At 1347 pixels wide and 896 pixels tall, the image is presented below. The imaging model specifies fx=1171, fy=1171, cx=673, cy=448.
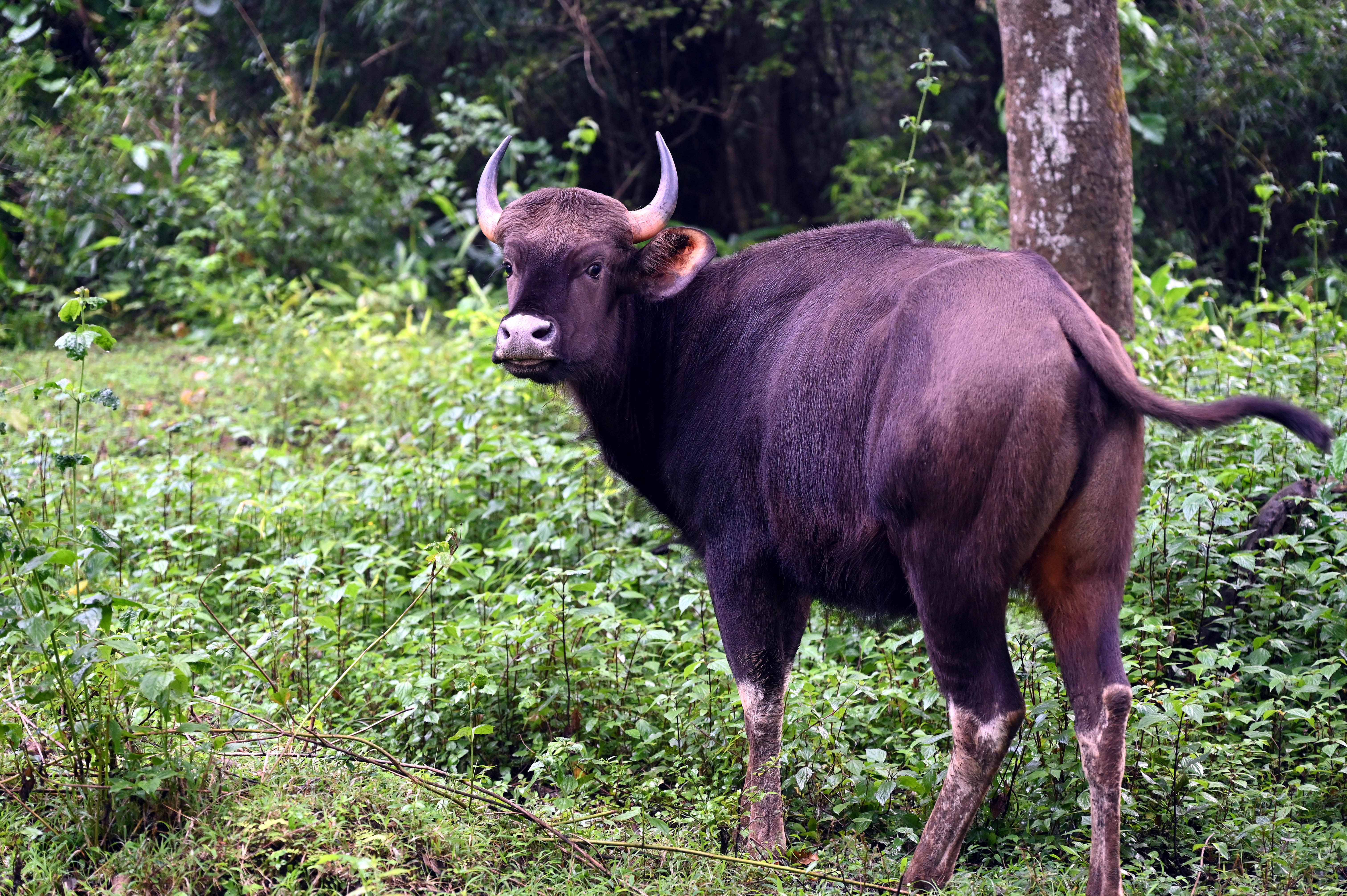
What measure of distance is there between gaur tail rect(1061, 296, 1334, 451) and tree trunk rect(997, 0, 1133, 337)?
8.92 feet

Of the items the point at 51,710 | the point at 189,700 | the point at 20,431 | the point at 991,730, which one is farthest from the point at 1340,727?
the point at 20,431

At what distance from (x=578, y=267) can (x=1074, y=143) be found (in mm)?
2884

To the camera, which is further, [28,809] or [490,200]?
[490,200]

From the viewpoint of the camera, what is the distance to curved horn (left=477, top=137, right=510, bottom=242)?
4.16 metres

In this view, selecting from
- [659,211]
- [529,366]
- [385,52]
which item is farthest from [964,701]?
[385,52]

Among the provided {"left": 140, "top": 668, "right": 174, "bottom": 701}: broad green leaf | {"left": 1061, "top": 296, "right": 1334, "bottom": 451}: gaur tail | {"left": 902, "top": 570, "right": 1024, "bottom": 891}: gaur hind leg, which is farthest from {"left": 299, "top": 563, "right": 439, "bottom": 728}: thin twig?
{"left": 1061, "top": 296, "right": 1334, "bottom": 451}: gaur tail

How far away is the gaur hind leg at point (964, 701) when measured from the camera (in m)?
3.03

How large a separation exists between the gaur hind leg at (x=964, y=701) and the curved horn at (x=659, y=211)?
5.25 feet

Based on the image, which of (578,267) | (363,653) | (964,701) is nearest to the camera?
(964,701)

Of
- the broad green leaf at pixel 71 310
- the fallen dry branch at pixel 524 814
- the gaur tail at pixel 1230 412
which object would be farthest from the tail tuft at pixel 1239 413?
the broad green leaf at pixel 71 310

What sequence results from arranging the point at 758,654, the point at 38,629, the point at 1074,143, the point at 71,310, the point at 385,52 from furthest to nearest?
the point at 385,52, the point at 1074,143, the point at 758,654, the point at 71,310, the point at 38,629

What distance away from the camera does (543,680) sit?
4.21m

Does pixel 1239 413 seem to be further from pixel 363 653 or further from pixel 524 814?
pixel 363 653

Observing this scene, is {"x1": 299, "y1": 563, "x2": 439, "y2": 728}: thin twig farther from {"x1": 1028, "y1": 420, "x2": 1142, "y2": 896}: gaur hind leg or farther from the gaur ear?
{"x1": 1028, "y1": 420, "x2": 1142, "y2": 896}: gaur hind leg
